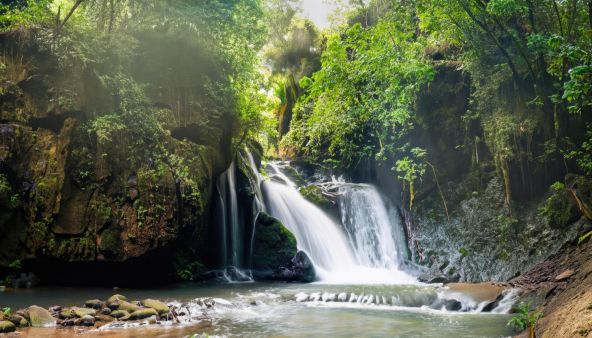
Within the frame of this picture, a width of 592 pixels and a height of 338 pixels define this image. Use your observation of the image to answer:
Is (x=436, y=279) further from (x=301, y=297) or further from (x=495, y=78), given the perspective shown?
(x=495, y=78)

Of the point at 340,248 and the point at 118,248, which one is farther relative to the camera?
the point at 340,248

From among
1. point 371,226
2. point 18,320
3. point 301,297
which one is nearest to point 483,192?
point 371,226

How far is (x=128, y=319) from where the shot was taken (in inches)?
301

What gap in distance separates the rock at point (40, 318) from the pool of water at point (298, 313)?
36 cm

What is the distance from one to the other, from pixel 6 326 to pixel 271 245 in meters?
9.24

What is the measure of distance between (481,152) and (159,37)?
11.6 metres

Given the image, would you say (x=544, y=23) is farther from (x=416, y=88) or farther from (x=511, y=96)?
(x=416, y=88)

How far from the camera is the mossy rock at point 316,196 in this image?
17828mm

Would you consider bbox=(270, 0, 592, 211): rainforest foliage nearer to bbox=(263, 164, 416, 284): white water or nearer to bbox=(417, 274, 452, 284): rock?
bbox=(263, 164, 416, 284): white water

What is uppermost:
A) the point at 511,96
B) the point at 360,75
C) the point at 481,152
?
the point at 360,75

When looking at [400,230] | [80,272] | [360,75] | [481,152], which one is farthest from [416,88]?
[80,272]

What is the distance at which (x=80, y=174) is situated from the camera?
11.8 meters

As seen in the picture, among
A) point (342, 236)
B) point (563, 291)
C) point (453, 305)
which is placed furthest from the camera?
point (342, 236)

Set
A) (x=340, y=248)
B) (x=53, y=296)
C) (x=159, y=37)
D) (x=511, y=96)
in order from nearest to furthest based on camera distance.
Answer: (x=53, y=296)
(x=511, y=96)
(x=159, y=37)
(x=340, y=248)
